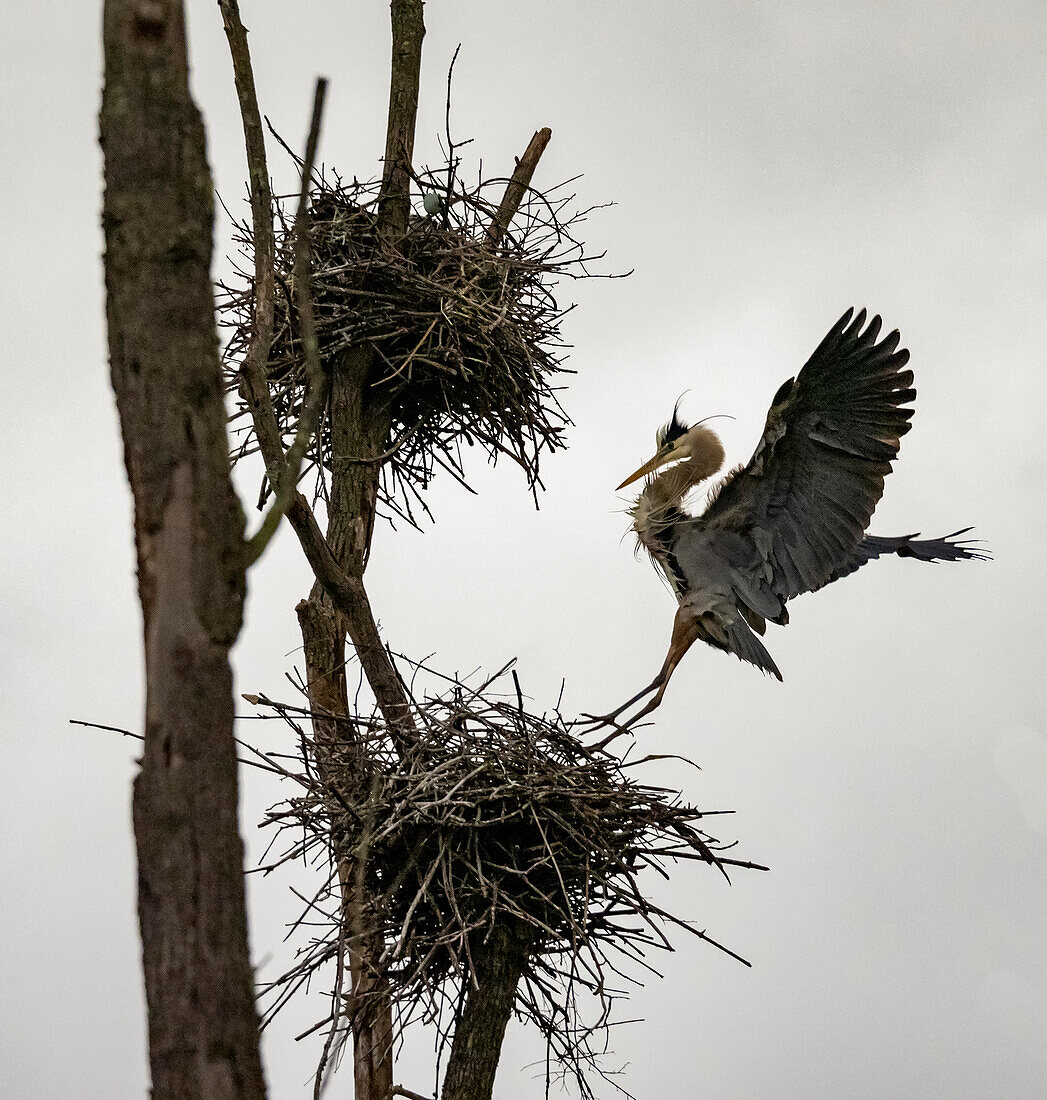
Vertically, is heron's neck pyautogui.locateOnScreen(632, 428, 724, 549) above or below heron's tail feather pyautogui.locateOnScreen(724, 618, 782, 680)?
A: above

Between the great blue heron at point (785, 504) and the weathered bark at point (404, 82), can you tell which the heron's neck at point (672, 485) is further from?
the weathered bark at point (404, 82)

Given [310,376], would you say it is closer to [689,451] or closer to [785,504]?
[785,504]

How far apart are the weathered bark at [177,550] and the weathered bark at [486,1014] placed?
137cm

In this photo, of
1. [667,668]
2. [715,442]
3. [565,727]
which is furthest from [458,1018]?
[715,442]

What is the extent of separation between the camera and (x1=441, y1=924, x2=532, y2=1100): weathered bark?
9.75 ft

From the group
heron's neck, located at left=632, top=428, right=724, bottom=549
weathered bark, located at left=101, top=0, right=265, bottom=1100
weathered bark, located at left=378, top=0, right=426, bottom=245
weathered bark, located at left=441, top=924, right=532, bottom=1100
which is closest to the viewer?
weathered bark, located at left=101, top=0, right=265, bottom=1100

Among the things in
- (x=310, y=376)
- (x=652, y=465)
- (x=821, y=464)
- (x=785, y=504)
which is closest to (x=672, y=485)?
(x=652, y=465)

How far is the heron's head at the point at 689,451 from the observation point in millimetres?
4285

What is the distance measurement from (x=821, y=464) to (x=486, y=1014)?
1.69 meters

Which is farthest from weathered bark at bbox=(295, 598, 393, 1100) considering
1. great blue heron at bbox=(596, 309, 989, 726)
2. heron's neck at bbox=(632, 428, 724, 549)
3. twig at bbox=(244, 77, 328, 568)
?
twig at bbox=(244, 77, 328, 568)

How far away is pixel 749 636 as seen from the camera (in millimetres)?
4031

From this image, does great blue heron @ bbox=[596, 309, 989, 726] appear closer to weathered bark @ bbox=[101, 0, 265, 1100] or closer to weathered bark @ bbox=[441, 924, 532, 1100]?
weathered bark @ bbox=[441, 924, 532, 1100]

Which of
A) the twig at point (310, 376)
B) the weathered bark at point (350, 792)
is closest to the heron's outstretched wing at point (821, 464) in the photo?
the weathered bark at point (350, 792)

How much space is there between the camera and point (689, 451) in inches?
170
